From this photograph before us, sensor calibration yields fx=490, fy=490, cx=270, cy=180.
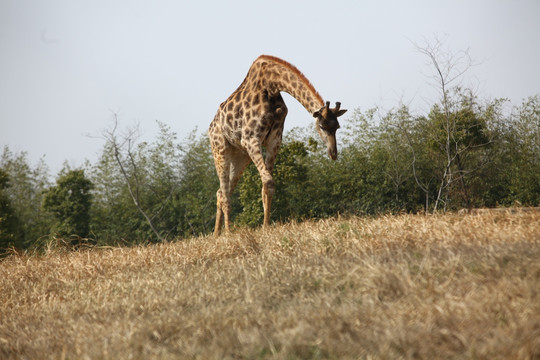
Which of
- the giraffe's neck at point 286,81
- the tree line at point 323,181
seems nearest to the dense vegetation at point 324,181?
the tree line at point 323,181

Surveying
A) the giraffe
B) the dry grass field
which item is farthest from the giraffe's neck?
the dry grass field

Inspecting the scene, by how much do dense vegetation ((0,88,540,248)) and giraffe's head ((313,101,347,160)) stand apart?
6.53 m

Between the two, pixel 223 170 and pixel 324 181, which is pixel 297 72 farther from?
pixel 324 181

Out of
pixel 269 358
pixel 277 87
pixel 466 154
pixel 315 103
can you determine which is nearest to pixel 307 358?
pixel 269 358

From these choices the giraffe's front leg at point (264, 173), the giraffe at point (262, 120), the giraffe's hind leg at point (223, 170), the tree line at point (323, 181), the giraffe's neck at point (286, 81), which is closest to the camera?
the giraffe at point (262, 120)

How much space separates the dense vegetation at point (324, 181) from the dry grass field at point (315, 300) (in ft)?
26.8

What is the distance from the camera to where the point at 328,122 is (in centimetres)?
654

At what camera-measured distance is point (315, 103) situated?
6852mm

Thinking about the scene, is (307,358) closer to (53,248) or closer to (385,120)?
(53,248)

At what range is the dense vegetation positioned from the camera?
1426 cm

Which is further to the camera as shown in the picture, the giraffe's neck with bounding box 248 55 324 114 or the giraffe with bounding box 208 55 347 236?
the giraffe's neck with bounding box 248 55 324 114

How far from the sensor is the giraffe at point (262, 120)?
6805 mm

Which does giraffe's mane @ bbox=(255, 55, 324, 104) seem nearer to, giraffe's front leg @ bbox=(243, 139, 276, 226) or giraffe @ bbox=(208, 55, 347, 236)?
giraffe @ bbox=(208, 55, 347, 236)

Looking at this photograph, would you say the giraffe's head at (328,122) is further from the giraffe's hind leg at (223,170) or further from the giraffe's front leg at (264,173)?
the giraffe's hind leg at (223,170)
